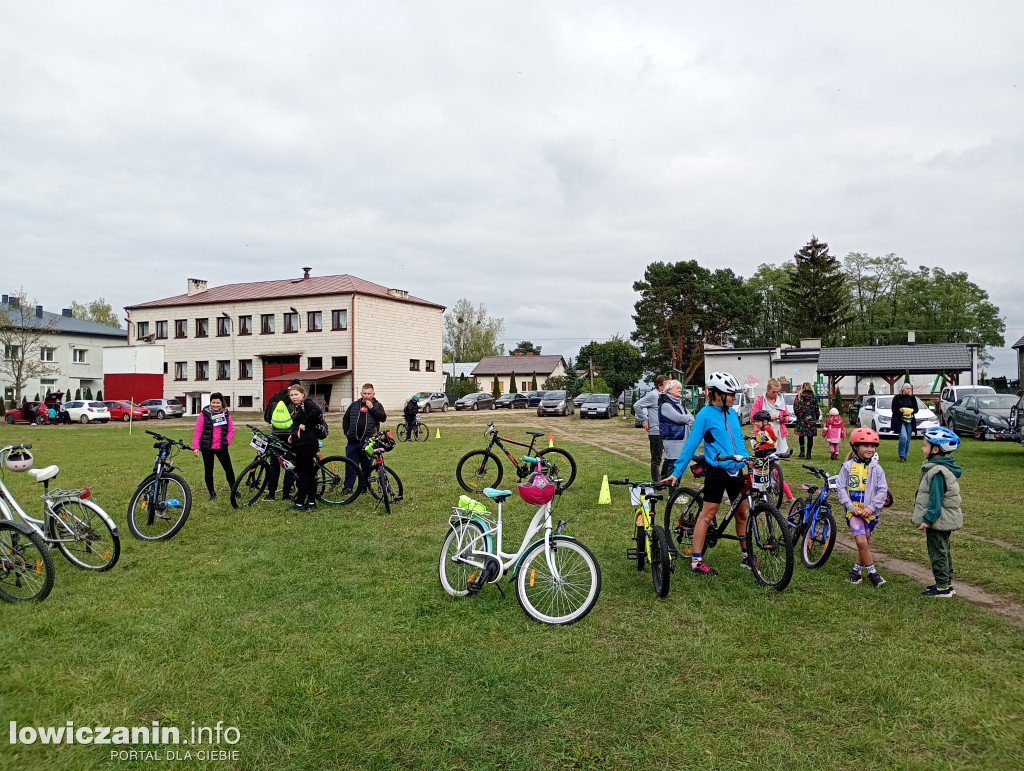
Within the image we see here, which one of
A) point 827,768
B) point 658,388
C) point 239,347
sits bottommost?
point 827,768

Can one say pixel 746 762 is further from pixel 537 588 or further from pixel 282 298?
pixel 282 298

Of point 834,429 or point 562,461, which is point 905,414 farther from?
point 562,461

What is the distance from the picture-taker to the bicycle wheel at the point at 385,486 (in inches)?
382

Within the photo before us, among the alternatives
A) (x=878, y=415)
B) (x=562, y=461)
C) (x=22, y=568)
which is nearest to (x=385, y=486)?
(x=562, y=461)

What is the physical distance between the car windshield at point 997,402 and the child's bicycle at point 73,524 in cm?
2385

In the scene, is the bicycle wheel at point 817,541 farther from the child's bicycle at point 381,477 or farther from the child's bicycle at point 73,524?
the child's bicycle at point 73,524

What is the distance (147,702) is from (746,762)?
3.26m

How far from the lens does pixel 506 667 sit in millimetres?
4312

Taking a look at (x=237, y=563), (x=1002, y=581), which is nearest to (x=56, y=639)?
(x=237, y=563)

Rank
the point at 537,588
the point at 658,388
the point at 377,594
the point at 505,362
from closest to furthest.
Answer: the point at 537,588 < the point at 377,594 < the point at 658,388 < the point at 505,362

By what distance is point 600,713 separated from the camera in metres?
3.77

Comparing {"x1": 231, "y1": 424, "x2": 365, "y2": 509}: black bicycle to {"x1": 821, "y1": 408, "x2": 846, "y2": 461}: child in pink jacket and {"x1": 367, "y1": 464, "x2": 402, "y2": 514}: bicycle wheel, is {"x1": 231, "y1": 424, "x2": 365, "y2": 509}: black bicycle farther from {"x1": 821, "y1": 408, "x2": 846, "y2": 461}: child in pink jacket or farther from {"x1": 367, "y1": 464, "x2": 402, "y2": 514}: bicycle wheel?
{"x1": 821, "y1": 408, "x2": 846, "y2": 461}: child in pink jacket

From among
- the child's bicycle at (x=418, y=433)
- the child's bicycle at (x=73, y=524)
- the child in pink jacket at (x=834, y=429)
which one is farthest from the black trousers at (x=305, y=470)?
the child's bicycle at (x=418, y=433)

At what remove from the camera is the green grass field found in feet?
11.2
